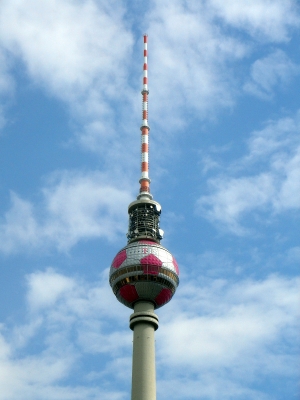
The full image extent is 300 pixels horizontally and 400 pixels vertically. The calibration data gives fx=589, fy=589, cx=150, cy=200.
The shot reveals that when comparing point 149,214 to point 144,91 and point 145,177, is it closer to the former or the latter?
point 145,177

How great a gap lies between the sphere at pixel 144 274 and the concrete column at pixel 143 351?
1962 millimetres

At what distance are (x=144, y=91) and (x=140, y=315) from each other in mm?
42221

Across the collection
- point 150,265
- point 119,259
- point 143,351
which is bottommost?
point 143,351

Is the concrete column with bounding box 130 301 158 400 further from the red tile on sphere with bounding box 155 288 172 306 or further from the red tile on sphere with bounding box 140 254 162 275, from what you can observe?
the red tile on sphere with bounding box 140 254 162 275

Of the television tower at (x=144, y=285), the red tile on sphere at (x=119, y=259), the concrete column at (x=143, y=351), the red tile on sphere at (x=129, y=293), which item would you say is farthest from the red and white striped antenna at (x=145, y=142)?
the concrete column at (x=143, y=351)

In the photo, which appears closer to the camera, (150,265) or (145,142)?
(150,265)

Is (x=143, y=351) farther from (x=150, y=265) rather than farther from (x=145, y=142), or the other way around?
(x=145, y=142)

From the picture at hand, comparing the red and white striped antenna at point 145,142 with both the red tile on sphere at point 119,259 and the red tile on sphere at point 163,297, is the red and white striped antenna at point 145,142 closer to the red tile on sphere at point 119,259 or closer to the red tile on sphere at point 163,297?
the red tile on sphere at point 119,259

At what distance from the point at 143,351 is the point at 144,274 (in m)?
11.1

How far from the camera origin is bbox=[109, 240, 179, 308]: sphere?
87.7m

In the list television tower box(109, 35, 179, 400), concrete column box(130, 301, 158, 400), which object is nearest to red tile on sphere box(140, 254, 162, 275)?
television tower box(109, 35, 179, 400)

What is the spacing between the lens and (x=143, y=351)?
84812 millimetres

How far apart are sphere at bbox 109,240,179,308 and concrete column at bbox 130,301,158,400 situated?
196cm

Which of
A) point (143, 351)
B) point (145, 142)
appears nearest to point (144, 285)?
point (143, 351)
